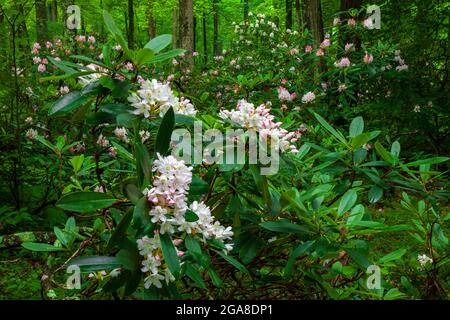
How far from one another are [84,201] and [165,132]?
0.32 meters

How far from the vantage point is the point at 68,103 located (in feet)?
5.11

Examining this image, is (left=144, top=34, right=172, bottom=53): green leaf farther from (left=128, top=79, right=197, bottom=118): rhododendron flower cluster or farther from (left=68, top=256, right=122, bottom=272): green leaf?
(left=68, top=256, right=122, bottom=272): green leaf

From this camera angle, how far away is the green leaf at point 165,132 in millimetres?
1386

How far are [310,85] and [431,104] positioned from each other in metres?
1.50

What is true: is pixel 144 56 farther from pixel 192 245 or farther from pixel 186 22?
pixel 186 22

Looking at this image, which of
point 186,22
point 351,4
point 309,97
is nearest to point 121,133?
point 309,97

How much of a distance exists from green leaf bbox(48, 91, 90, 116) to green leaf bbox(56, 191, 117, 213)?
315mm

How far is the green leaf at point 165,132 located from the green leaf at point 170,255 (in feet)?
0.87

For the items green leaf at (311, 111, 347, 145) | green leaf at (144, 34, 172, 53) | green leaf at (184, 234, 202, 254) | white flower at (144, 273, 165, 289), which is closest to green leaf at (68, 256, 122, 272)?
white flower at (144, 273, 165, 289)

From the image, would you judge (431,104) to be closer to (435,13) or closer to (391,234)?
(435,13)

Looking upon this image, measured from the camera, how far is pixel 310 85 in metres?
5.47

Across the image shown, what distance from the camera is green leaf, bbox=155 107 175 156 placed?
1.39 metres
